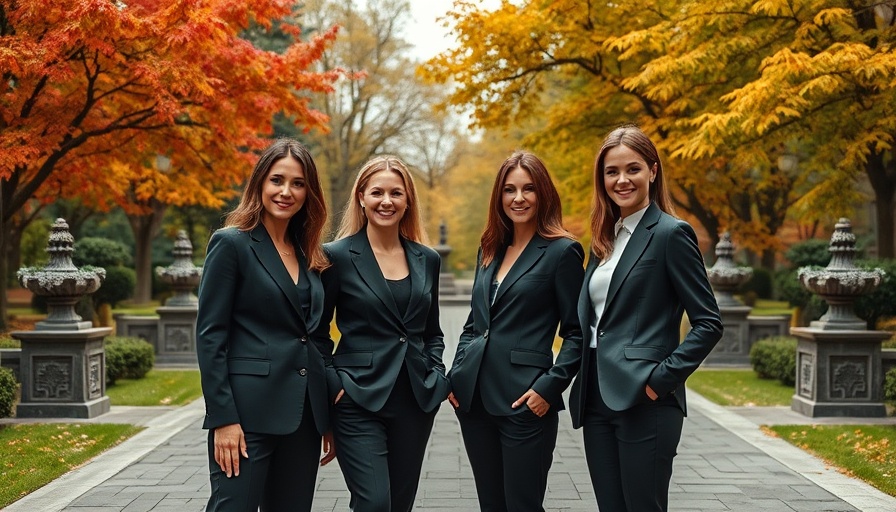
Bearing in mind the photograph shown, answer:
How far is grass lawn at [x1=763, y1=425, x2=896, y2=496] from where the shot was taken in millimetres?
6691

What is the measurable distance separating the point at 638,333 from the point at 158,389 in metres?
8.81

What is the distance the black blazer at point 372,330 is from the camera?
13.0 feet

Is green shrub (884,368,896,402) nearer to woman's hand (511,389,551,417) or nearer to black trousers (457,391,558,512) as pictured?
black trousers (457,391,558,512)

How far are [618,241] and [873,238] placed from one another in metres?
26.6

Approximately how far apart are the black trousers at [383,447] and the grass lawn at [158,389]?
6940 millimetres

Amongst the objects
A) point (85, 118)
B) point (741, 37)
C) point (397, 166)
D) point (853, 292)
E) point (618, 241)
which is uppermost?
point (741, 37)

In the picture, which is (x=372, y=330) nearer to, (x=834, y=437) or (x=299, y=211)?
(x=299, y=211)

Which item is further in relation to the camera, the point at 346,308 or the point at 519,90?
the point at 519,90

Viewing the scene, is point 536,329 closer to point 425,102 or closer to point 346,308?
point 346,308

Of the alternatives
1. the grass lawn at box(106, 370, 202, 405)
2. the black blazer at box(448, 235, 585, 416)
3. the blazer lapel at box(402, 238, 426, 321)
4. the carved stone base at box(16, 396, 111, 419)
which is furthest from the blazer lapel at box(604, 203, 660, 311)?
the grass lawn at box(106, 370, 202, 405)

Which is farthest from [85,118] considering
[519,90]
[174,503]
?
[174,503]

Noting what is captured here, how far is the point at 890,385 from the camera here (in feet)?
27.8

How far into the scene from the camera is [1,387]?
27.3 ft

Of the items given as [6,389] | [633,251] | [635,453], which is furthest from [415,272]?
[6,389]
